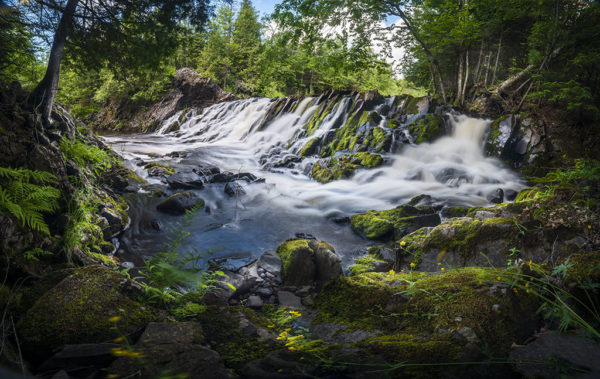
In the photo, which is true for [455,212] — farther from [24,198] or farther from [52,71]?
[52,71]

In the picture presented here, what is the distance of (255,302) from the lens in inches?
140

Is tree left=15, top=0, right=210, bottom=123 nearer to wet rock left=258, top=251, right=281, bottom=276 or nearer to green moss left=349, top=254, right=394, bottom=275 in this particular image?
wet rock left=258, top=251, right=281, bottom=276

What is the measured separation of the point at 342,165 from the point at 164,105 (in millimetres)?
22962

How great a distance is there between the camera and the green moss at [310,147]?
13.9 metres

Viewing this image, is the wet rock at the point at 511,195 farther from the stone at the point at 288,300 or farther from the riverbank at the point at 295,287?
the stone at the point at 288,300

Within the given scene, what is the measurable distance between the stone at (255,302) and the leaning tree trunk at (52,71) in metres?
3.79

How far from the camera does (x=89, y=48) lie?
4.19 meters

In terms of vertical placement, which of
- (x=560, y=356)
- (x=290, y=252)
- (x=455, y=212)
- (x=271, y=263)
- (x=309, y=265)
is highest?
(x=560, y=356)

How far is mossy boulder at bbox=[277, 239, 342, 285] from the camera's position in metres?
4.32

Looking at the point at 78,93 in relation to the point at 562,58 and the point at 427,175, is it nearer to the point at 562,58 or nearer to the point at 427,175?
the point at 427,175

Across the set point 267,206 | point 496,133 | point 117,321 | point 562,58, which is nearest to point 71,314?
point 117,321

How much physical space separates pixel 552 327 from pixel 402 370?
122cm

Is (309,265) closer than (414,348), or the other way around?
(414,348)

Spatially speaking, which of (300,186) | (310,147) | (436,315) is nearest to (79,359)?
(436,315)
